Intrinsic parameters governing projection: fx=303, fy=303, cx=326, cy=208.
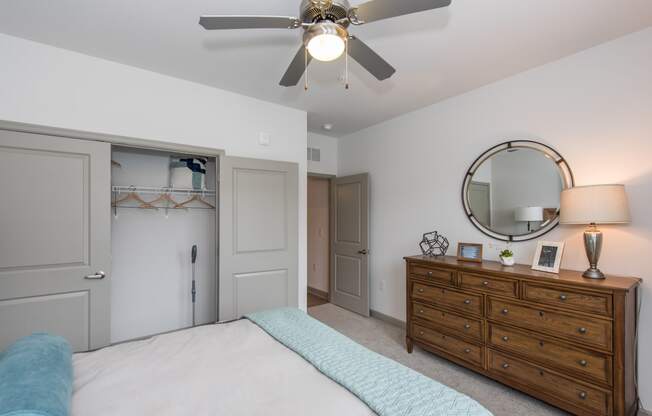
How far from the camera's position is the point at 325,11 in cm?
139

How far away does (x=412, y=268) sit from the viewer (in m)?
3.09

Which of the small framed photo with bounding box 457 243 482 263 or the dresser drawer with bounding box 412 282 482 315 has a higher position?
the small framed photo with bounding box 457 243 482 263

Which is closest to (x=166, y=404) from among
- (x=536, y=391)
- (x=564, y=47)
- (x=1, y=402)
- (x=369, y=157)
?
(x=1, y=402)

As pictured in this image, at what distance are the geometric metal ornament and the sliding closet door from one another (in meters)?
1.46

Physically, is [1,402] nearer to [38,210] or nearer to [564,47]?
[38,210]

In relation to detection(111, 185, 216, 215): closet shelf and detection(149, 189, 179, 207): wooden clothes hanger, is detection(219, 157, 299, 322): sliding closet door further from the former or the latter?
detection(149, 189, 179, 207): wooden clothes hanger

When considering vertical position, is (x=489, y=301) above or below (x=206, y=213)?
below

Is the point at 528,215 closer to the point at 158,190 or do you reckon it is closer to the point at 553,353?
the point at 553,353

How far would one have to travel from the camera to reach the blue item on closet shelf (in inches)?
127

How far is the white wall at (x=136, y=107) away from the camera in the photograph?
227 centimetres

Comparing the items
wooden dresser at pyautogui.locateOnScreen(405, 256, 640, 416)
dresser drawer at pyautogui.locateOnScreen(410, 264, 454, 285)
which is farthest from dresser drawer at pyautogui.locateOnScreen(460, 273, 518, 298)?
dresser drawer at pyautogui.locateOnScreen(410, 264, 454, 285)

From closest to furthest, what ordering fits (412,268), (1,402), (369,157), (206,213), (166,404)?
(1,402) < (166,404) < (412,268) < (206,213) < (369,157)

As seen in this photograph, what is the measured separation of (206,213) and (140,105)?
1.25 m

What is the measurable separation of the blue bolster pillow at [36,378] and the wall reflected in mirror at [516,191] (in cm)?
318
